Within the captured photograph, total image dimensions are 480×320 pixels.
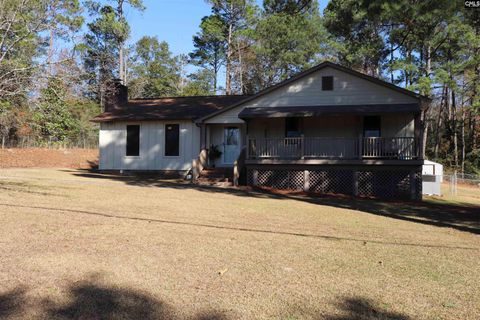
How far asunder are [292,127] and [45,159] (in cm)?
1908

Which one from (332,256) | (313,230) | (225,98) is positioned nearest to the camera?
(332,256)

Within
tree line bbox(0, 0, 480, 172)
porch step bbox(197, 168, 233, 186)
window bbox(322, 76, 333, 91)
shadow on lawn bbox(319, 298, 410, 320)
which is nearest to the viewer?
shadow on lawn bbox(319, 298, 410, 320)

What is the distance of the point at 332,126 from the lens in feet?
59.6

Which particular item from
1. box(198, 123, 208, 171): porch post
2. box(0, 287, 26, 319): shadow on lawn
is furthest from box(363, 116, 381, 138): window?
box(0, 287, 26, 319): shadow on lawn

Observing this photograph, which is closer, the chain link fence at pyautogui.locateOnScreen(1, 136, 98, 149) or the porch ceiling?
the porch ceiling

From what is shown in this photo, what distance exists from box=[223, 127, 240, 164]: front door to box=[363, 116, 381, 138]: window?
6.05m

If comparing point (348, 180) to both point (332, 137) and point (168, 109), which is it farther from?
point (168, 109)

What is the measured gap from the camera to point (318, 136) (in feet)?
60.0

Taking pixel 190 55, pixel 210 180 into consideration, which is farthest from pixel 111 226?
pixel 190 55

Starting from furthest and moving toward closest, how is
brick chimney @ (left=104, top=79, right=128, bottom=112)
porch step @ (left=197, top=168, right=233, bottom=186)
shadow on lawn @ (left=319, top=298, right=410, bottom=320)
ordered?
brick chimney @ (left=104, top=79, right=128, bottom=112) → porch step @ (left=197, top=168, right=233, bottom=186) → shadow on lawn @ (left=319, top=298, right=410, bottom=320)

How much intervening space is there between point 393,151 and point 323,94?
12.3ft

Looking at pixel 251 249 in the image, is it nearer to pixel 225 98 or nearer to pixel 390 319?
pixel 390 319

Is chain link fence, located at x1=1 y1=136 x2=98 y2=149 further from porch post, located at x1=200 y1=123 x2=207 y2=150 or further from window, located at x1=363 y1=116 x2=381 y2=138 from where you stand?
window, located at x1=363 y1=116 x2=381 y2=138

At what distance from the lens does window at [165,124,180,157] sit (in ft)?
68.8
